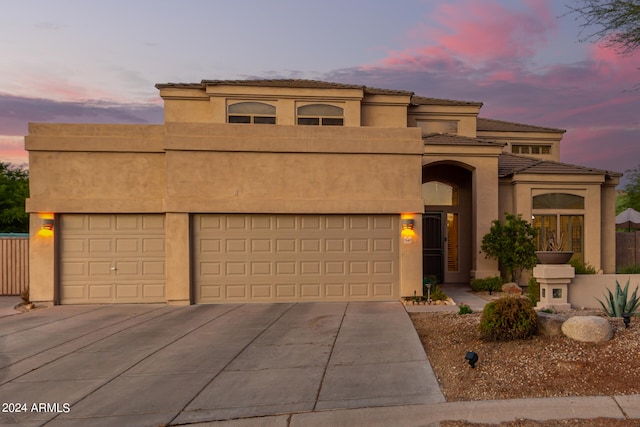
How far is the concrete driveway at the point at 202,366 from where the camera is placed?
5596mm

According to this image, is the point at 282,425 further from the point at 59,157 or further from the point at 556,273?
the point at 59,157

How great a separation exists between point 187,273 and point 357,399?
8482 millimetres

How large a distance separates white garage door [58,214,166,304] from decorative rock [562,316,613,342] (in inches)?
411

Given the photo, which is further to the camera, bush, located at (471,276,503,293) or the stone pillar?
bush, located at (471,276,503,293)

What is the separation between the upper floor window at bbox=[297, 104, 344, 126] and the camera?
64.2 feet

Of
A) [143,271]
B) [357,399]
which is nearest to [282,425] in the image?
[357,399]

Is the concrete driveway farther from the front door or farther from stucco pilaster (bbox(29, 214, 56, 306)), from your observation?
the front door

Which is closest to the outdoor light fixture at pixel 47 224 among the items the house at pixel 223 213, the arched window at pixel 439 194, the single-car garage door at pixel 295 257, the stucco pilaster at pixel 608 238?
the house at pixel 223 213

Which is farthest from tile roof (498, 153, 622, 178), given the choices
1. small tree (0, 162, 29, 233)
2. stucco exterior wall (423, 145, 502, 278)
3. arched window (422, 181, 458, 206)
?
small tree (0, 162, 29, 233)

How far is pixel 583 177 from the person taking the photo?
17078mm

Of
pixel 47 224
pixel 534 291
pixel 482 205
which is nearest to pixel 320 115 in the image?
pixel 482 205

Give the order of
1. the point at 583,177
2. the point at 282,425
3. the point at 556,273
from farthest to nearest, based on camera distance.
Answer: the point at 583,177 < the point at 556,273 < the point at 282,425

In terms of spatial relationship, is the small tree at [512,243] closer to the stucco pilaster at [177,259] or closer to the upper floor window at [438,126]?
the upper floor window at [438,126]

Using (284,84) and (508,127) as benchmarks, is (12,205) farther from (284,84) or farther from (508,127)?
(508,127)
